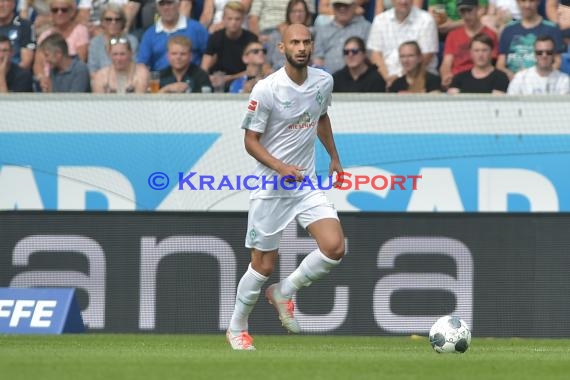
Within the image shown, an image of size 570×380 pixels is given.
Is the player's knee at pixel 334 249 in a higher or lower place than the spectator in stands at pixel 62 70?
lower

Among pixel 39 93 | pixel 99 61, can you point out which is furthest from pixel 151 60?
pixel 39 93

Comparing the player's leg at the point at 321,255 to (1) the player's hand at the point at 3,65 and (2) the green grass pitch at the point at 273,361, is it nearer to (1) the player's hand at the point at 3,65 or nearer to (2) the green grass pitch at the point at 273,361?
(2) the green grass pitch at the point at 273,361

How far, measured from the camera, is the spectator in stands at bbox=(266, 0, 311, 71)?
609 inches

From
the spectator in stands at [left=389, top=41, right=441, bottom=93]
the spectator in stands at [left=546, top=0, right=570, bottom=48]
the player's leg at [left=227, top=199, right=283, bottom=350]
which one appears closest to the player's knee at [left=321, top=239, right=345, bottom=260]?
the player's leg at [left=227, top=199, right=283, bottom=350]

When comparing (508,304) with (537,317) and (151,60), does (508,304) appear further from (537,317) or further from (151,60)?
(151,60)

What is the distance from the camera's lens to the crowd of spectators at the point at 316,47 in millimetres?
14969

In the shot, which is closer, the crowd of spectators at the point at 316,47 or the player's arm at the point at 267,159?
the player's arm at the point at 267,159

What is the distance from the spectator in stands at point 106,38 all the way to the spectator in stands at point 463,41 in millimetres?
3612

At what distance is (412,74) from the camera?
49.2 feet

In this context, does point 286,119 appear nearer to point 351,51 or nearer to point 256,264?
point 256,264

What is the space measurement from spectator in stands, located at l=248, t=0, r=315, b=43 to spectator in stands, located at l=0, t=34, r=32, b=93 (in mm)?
2726

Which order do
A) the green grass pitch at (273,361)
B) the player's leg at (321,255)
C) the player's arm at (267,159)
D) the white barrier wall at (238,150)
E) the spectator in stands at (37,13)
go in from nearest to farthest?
the green grass pitch at (273,361) → the player's arm at (267,159) → the player's leg at (321,255) → the white barrier wall at (238,150) → the spectator in stands at (37,13)

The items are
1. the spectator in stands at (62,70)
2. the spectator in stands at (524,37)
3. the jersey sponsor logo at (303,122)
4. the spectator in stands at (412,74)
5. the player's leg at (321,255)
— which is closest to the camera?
the player's leg at (321,255)

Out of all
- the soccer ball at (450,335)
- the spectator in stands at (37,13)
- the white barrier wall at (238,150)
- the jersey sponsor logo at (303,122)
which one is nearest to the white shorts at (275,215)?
the jersey sponsor logo at (303,122)
